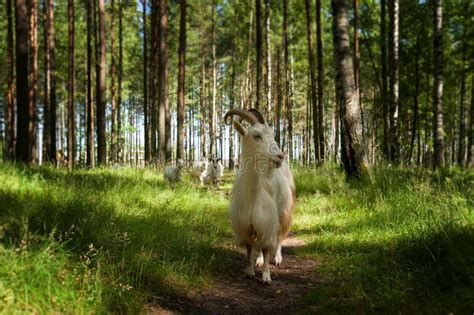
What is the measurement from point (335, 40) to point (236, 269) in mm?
6680

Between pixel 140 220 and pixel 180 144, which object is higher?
pixel 180 144

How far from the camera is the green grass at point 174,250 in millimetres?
2941

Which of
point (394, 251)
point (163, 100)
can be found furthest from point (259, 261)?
point (163, 100)

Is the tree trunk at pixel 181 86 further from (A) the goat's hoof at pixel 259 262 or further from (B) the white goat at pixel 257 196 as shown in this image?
(B) the white goat at pixel 257 196

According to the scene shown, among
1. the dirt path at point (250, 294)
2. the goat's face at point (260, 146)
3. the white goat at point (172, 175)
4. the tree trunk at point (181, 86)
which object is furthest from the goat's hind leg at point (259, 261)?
the tree trunk at point (181, 86)

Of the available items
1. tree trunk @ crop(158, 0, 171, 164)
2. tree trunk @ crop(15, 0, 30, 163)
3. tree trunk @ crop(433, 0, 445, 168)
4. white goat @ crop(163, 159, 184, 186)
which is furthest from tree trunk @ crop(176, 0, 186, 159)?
tree trunk @ crop(433, 0, 445, 168)

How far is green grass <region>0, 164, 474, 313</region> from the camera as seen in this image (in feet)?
9.65

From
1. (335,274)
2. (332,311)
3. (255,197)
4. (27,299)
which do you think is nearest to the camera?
(27,299)

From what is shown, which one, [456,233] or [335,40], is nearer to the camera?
[456,233]

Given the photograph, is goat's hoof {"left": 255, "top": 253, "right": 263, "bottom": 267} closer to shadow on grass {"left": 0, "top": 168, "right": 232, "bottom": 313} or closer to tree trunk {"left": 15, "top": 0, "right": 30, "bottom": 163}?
shadow on grass {"left": 0, "top": 168, "right": 232, "bottom": 313}

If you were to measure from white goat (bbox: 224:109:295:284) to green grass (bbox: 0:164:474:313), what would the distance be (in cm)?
51

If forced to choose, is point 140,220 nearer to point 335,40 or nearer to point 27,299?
point 27,299

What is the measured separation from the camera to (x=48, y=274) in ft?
9.37

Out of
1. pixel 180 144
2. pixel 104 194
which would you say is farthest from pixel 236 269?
pixel 180 144
